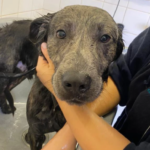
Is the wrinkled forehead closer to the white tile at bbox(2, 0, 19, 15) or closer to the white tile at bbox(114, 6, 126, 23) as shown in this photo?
the white tile at bbox(2, 0, 19, 15)

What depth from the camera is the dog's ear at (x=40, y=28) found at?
113 cm

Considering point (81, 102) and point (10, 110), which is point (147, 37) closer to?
point (81, 102)

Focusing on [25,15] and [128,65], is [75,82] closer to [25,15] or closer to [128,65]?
[128,65]

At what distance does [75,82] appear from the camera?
67 cm

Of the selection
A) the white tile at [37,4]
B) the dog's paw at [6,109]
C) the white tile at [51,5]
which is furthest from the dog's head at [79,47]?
the white tile at [51,5]

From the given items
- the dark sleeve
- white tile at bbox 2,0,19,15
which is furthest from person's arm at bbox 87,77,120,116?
white tile at bbox 2,0,19,15

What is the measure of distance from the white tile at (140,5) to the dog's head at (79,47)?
1.08 m

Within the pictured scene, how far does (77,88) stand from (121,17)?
1641 mm

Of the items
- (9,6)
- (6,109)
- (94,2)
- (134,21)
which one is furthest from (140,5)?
(6,109)

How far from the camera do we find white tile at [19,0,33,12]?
6.57 feet

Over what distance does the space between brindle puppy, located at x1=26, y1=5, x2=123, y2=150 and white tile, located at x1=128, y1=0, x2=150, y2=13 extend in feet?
3.55

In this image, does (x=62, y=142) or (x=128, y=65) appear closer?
(x=62, y=142)

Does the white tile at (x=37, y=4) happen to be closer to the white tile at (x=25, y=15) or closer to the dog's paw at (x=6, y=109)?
the white tile at (x=25, y=15)

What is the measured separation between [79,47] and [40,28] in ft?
1.26
